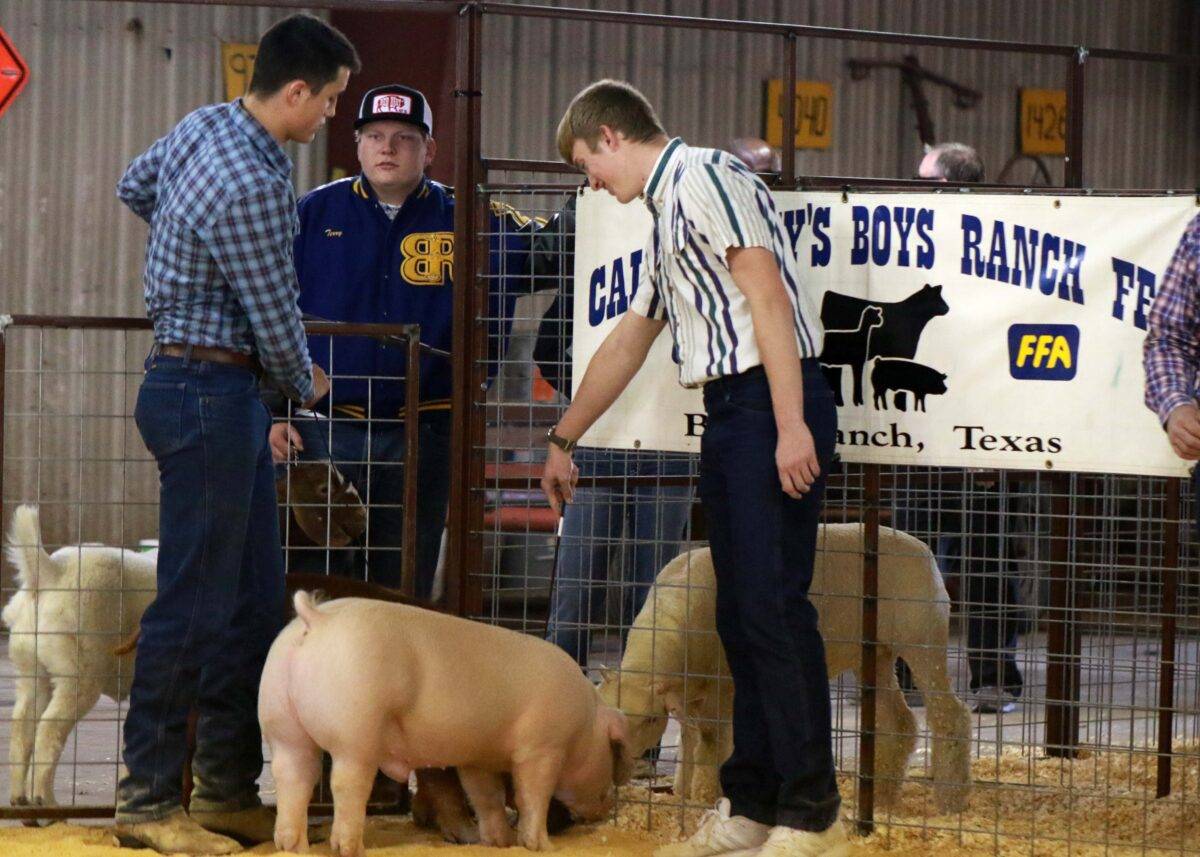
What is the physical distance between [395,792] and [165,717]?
1006 mm

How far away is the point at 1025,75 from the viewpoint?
11422 mm

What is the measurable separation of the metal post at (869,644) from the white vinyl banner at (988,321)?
157 millimetres

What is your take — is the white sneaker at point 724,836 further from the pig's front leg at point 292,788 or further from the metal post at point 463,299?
the metal post at point 463,299

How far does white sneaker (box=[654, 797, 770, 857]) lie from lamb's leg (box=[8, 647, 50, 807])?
197 centimetres

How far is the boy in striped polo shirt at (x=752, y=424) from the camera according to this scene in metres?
3.69

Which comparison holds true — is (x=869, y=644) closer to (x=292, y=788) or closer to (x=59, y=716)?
(x=292, y=788)

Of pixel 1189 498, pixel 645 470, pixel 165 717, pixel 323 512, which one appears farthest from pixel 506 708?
pixel 1189 498

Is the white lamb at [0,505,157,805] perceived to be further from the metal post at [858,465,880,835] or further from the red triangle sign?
the red triangle sign

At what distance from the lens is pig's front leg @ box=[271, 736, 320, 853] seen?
3936 millimetres

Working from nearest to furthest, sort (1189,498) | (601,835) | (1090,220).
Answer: (1090,220), (601,835), (1189,498)

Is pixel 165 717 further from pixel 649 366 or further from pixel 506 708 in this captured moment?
pixel 649 366

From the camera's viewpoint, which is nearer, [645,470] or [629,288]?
[629,288]

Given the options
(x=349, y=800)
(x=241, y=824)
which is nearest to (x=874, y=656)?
(x=349, y=800)

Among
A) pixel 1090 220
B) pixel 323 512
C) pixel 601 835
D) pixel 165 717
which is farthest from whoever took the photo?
pixel 323 512
